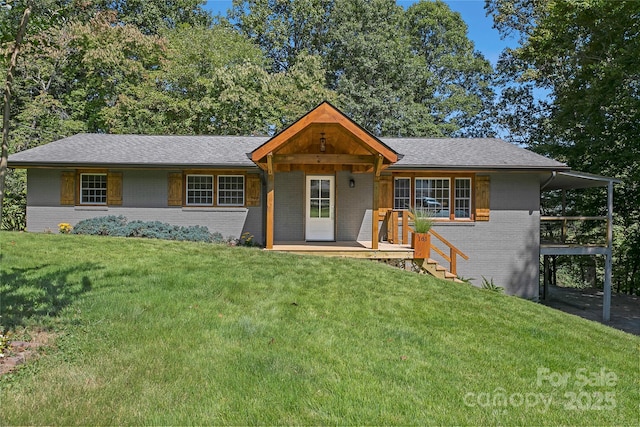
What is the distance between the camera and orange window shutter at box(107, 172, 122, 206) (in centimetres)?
1204

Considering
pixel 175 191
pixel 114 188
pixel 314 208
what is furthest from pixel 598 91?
pixel 114 188

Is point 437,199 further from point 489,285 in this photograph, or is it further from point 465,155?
point 489,285

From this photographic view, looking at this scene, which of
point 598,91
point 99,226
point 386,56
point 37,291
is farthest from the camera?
point 386,56

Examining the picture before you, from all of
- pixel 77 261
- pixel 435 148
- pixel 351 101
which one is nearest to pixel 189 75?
pixel 351 101

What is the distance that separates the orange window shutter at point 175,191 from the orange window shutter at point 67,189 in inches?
113

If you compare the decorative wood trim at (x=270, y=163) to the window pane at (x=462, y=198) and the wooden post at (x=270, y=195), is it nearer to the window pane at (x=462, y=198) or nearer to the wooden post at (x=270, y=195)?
the wooden post at (x=270, y=195)

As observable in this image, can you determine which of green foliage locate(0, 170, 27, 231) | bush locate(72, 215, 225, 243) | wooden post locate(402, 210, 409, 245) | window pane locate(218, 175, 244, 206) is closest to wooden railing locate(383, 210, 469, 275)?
wooden post locate(402, 210, 409, 245)

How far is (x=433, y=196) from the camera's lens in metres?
12.2

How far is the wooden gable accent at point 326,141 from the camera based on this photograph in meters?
8.88

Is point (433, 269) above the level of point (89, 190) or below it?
below

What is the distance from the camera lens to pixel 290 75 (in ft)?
71.5

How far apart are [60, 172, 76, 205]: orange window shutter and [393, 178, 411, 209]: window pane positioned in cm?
985

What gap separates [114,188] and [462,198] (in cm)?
1067

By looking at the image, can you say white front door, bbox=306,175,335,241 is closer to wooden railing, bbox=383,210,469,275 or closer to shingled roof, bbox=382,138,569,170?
wooden railing, bbox=383,210,469,275
